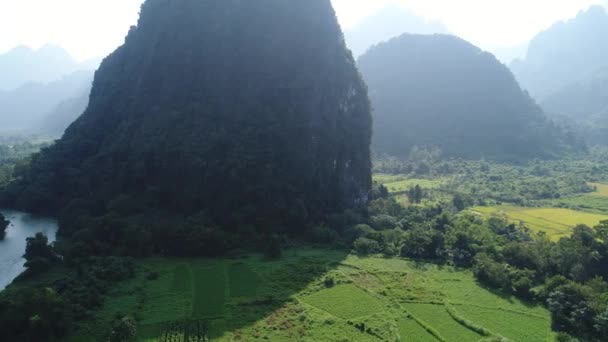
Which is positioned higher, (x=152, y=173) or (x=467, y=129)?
(x=467, y=129)

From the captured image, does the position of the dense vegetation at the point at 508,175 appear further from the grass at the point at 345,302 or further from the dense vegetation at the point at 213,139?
the grass at the point at 345,302

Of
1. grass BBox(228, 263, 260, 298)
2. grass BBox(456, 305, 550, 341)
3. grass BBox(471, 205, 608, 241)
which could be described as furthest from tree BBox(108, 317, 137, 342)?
grass BBox(471, 205, 608, 241)

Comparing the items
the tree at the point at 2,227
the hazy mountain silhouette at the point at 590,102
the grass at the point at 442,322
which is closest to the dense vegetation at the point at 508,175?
the grass at the point at 442,322

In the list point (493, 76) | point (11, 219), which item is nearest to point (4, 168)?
point (11, 219)

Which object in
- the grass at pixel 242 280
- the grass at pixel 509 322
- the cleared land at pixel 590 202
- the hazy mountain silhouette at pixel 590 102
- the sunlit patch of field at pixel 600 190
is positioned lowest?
the grass at pixel 509 322

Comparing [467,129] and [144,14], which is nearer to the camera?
[144,14]

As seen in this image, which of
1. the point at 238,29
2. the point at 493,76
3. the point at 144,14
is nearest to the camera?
the point at 238,29

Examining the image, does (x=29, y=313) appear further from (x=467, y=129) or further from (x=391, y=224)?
(x=467, y=129)
